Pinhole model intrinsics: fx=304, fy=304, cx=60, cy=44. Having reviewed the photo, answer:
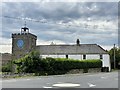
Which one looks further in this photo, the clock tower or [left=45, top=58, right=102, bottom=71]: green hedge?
the clock tower

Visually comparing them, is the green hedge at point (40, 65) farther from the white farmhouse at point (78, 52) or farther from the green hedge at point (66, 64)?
the white farmhouse at point (78, 52)

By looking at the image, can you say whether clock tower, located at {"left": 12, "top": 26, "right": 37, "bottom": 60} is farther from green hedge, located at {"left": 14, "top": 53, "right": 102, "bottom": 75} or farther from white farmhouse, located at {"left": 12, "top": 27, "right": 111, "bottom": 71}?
green hedge, located at {"left": 14, "top": 53, "right": 102, "bottom": 75}

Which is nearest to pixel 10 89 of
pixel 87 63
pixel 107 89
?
pixel 107 89

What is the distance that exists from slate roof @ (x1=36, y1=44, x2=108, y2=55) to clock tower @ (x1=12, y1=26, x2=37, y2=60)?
4.81 m

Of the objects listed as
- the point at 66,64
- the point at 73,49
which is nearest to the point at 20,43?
the point at 73,49

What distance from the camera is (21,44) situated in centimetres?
8075

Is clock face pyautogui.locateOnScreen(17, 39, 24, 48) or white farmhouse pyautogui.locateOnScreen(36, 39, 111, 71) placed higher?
clock face pyautogui.locateOnScreen(17, 39, 24, 48)

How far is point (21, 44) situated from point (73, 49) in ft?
46.7

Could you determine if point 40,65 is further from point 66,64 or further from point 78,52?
point 78,52

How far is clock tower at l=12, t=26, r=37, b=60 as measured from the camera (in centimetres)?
7956

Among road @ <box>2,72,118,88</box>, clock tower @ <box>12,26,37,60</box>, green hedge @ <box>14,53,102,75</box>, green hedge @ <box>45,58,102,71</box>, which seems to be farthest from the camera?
clock tower @ <box>12,26,37,60</box>

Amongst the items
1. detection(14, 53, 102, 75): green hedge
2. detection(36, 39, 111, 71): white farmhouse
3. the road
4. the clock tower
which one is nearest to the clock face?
the clock tower

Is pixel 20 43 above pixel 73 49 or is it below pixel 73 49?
above

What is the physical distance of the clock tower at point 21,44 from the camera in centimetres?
7956
